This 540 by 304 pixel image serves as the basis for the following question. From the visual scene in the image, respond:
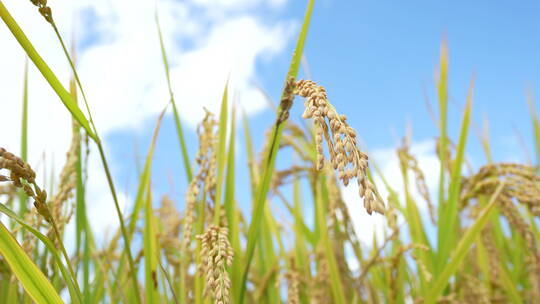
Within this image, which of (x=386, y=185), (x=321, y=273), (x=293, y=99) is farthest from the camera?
(x=386, y=185)

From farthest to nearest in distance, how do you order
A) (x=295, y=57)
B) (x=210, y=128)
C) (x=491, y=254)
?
1. (x=491, y=254)
2. (x=210, y=128)
3. (x=295, y=57)

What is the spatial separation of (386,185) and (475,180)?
62cm

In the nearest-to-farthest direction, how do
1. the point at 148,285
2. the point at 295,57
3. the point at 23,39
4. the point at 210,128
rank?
the point at 23,39
the point at 295,57
the point at 148,285
the point at 210,128

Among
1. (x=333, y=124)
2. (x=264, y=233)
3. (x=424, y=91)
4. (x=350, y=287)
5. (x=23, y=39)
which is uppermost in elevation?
(x=424, y=91)

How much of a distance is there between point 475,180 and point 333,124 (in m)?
1.92

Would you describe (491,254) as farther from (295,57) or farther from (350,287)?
(295,57)

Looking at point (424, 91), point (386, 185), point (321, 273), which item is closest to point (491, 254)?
point (386, 185)

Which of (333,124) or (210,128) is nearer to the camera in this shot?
(333,124)

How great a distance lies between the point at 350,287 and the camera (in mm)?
2627

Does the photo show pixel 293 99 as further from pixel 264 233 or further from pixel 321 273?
pixel 264 233

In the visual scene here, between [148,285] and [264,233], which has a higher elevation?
[264,233]

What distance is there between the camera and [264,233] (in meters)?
3.16

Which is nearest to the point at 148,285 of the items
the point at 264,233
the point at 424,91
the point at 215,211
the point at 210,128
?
the point at 215,211

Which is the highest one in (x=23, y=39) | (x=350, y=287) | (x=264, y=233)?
(x=264, y=233)
